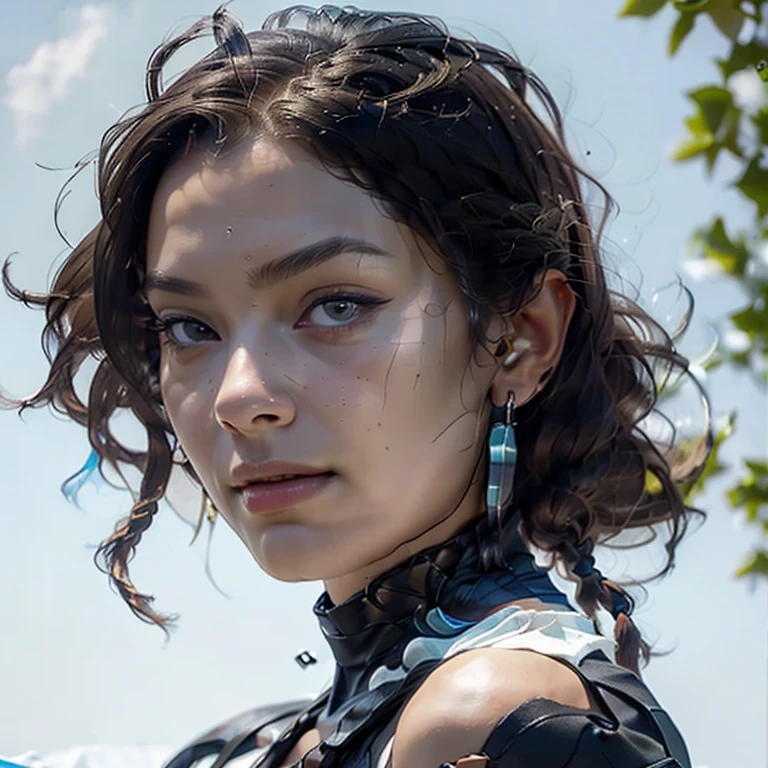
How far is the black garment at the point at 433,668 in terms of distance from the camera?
112cm

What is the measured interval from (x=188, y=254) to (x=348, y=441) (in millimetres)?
317

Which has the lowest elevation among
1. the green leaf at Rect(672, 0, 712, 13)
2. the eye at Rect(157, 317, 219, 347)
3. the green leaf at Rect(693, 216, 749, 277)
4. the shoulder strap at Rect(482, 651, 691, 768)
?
the shoulder strap at Rect(482, 651, 691, 768)

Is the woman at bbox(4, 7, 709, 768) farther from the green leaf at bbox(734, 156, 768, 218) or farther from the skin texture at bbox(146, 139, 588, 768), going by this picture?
the green leaf at bbox(734, 156, 768, 218)

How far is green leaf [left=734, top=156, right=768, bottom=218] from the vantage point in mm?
1945

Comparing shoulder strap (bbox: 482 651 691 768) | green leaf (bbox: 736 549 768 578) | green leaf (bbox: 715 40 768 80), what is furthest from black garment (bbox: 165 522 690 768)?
green leaf (bbox: 715 40 768 80)

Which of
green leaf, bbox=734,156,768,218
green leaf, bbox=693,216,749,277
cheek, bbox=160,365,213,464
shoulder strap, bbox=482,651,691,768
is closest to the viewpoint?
shoulder strap, bbox=482,651,691,768

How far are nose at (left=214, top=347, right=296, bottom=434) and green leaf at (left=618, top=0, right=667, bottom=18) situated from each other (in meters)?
0.93

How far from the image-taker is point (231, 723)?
2088 millimetres

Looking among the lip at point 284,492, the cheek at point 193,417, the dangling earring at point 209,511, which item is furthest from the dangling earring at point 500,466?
the dangling earring at point 209,511

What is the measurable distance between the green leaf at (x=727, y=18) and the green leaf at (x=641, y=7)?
8 cm

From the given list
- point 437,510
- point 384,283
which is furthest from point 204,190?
point 437,510

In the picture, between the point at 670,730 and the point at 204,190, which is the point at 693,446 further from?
the point at 204,190

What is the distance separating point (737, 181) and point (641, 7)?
33 cm

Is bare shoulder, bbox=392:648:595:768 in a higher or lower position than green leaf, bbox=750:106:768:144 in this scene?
lower
